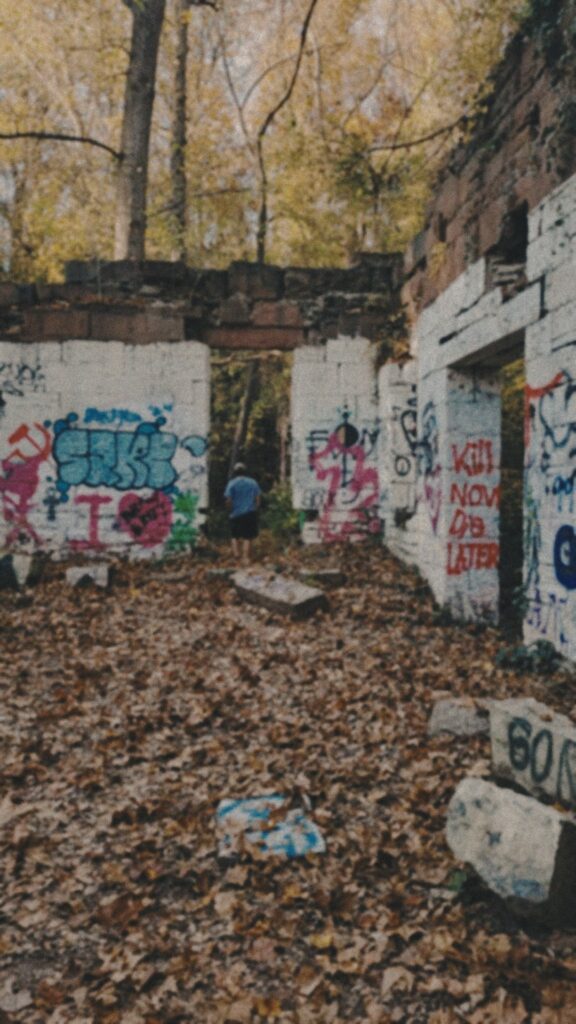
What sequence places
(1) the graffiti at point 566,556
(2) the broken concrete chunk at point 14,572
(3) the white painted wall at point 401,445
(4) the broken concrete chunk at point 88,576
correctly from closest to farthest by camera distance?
(1) the graffiti at point 566,556, (2) the broken concrete chunk at point 14,572, (4) the broken concrete chunk at point 88,576, (3) the white painted wall at point 401,445

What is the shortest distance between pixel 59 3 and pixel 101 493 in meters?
10.3

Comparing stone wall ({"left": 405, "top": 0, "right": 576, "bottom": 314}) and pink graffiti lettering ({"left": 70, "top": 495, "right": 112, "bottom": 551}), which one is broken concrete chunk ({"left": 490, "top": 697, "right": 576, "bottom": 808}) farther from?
pink graffiti lettering ({"left": 70, "top": 495, "right": 112, "bottom": 551})

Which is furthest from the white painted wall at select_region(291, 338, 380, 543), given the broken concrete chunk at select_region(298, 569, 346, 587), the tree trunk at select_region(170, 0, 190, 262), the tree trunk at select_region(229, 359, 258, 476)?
the tree trunk at select_region(170, 0, 190, 262)

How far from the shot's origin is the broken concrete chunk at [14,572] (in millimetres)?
7863

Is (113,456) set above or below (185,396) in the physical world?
below

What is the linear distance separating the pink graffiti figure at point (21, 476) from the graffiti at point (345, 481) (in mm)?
3634

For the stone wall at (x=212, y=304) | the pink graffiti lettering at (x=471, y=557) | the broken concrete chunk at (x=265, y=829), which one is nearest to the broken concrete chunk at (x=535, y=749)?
the broken concrete chunk at (x=265, y=829)

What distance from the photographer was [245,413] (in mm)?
14742

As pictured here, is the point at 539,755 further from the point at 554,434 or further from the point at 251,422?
the point at 251,422

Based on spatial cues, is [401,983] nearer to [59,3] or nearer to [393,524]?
[393,524]

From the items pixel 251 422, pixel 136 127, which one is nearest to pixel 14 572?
pixel 136 127

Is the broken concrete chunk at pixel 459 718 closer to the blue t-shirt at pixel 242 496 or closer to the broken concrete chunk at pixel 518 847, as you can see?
the broken concrete chunk at pixel 518 847

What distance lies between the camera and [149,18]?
10.9 metres

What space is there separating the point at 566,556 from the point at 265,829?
2.74 meters
